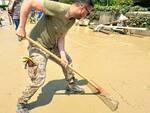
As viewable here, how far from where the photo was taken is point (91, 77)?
6.50 meters

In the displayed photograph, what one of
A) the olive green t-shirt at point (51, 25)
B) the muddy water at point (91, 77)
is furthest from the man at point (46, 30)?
the muddy water at point (91, 77)

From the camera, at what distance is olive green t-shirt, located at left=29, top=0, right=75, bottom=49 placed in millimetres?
4395

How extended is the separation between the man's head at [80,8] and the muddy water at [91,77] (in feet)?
Answer: 4.67

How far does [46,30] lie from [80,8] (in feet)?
2.28

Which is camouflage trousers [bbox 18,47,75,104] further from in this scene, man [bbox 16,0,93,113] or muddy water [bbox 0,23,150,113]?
muddy water [bbox 0,23,150,113]

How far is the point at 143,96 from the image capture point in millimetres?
5562

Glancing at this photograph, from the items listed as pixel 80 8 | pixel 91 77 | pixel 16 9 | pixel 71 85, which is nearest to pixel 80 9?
pixel 80 8

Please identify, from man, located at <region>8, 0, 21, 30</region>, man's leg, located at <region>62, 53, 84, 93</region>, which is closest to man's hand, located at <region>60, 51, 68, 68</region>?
man's leg, located at <region>62, 53, 84, 93</region>

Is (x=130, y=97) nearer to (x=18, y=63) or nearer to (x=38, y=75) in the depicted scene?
(x=38, y=75)

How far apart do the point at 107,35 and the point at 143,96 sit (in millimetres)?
6806

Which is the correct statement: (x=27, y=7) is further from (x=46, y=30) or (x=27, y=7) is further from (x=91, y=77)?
(x=91, y=77)

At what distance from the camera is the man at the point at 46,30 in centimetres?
436

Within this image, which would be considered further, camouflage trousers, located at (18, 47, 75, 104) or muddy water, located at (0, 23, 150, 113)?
muddy water, located at (0, 23, 150, 113)

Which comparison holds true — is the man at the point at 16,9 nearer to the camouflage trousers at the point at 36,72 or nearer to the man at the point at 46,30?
the man at the point at 46,30
